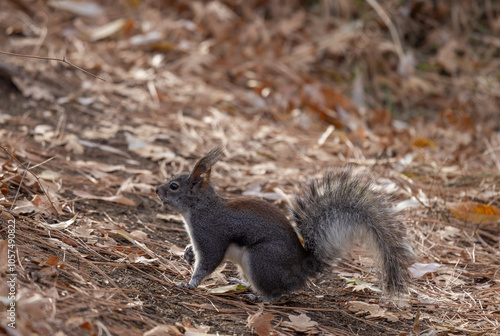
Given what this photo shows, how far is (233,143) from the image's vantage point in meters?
4.77

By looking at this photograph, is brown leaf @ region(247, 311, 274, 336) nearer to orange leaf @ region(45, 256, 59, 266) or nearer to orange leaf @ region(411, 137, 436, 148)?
orange leaf @ region(45, 256, 59, 266)

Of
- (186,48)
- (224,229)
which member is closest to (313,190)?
(224,229)

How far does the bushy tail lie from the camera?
8.42 feet

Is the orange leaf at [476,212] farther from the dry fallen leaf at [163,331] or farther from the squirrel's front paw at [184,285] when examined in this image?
the dry fallen leaf at [163,331]

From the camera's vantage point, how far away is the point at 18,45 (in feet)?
17.9

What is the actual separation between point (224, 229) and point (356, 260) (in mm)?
897

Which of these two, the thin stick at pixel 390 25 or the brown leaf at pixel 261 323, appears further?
the thin stick at pixel 390 25

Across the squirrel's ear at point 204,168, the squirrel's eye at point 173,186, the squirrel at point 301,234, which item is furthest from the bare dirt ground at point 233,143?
the squirrel's ear at point 204,168

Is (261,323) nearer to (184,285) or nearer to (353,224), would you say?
(184,285)

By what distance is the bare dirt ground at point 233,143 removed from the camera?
2467 mm

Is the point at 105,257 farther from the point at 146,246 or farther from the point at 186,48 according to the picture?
the point at 186,48

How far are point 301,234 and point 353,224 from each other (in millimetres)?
293

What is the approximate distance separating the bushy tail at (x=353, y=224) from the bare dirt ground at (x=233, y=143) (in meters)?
0.25

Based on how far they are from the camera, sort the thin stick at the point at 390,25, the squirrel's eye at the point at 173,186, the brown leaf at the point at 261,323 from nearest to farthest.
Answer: the brown leaf at the point at 261,323 → the squirrel's eye at the point at 173,186 → the thin stick at the point at 390,25
